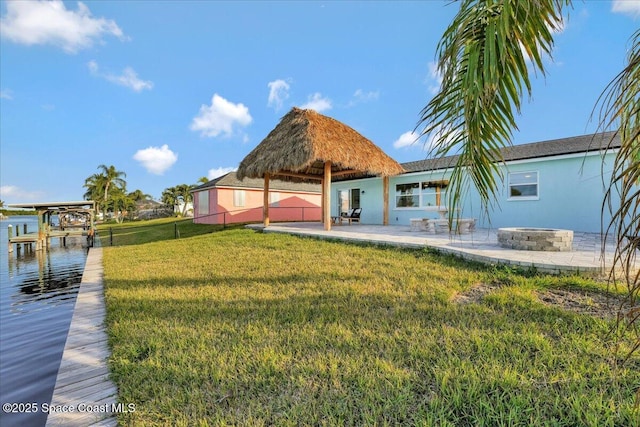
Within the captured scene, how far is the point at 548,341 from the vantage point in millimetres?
3080

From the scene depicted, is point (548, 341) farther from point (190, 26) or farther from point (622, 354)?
point (190, 26)

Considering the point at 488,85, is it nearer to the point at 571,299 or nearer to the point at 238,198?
the point at 571,299

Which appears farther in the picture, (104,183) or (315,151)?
(104,183)

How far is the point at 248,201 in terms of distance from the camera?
73.2 feet

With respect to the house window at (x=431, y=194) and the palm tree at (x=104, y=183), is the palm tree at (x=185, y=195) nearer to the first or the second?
the palm tree at (x=104, y=183)

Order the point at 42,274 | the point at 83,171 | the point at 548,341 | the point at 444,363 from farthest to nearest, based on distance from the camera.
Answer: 1. the point at 83,171
2. the point at 42,274
3. the point at 548,341
4. the point at 444,363

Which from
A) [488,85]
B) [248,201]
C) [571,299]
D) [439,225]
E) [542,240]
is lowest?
[571,299]

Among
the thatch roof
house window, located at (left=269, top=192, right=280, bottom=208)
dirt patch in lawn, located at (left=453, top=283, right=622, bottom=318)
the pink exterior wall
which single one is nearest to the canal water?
dirt patch in lawn, located at (left=453, top=283, right=622, bottom=318)

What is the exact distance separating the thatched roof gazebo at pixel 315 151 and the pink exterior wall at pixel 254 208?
297 inches

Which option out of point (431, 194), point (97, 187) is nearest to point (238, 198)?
point (431, 194)

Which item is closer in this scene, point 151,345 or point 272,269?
point 151,345

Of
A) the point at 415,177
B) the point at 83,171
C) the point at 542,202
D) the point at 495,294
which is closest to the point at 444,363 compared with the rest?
the point at 495,294

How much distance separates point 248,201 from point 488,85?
72.0ft

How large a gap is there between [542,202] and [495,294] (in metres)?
9.12
